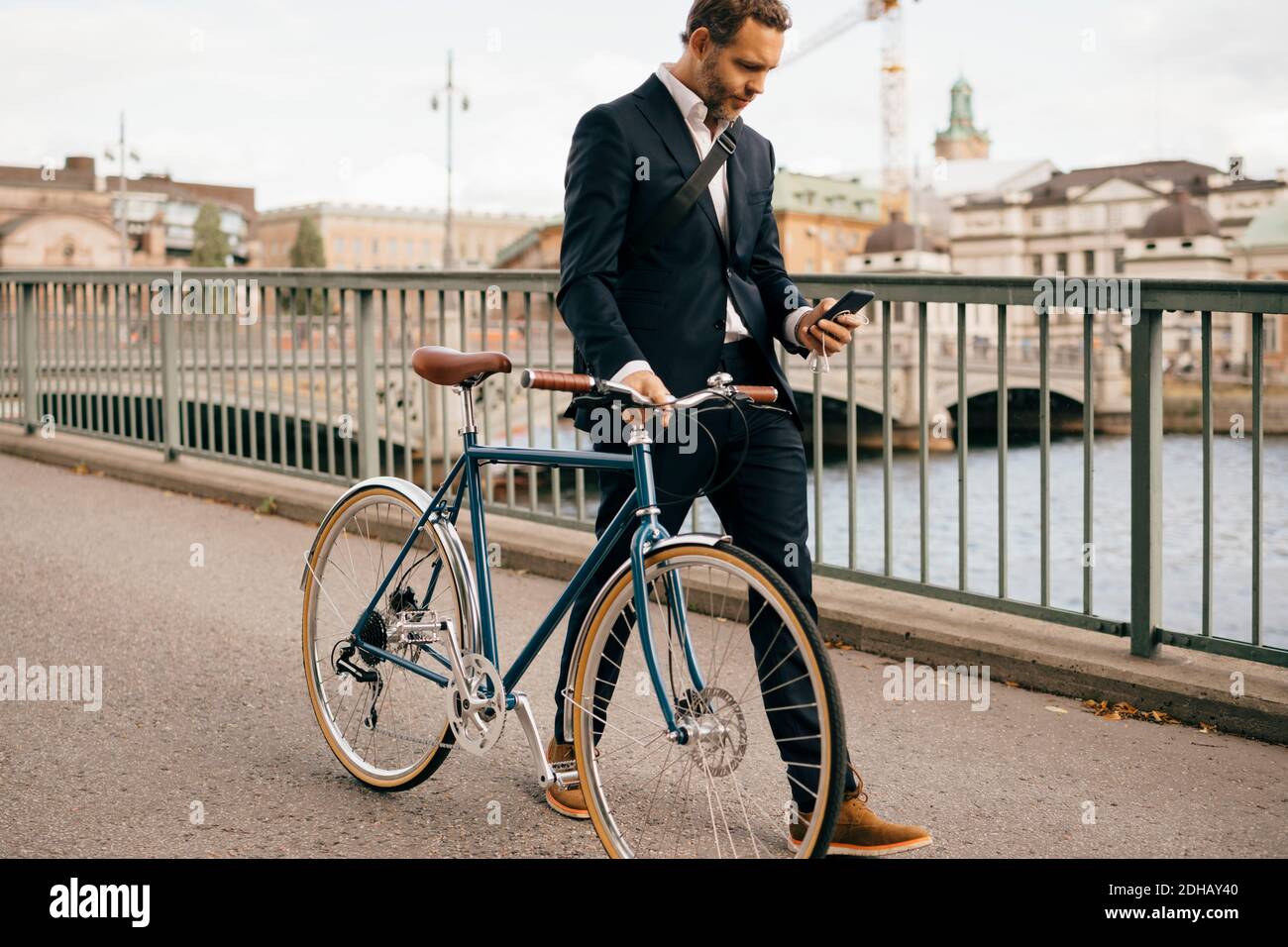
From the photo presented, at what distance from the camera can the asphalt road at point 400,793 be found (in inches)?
128

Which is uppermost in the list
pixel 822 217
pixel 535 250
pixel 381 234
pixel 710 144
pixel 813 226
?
pixel 381 234

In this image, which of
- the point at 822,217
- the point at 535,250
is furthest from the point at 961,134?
the point at 535,250

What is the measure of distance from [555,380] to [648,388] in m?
0.17

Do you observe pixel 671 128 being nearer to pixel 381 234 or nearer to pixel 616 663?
pixel 616 663

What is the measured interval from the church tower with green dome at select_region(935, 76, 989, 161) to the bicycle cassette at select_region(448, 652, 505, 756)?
170502 mm

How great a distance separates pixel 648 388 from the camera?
281 centimetres

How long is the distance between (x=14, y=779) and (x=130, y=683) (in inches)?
36.7

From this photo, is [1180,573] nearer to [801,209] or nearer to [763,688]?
[763,688]

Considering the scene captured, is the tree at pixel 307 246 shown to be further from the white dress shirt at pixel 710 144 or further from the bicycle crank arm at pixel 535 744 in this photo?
the bicycle crank arm at pixel 535 744

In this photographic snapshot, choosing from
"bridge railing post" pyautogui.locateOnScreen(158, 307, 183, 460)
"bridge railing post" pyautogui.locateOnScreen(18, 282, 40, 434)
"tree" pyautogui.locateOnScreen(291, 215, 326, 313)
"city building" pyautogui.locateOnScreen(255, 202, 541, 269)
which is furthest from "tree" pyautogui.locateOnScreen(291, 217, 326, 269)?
"bridge railing post" pyautogui.locateOnScreen(158, 307, 183, 460)

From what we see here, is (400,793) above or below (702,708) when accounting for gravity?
below

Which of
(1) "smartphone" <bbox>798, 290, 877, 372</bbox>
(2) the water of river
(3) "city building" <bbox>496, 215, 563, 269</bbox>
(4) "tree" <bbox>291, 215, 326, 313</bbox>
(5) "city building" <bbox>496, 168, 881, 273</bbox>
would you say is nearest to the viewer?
(1) "smartphone" <bbox>798, 290, 877, 372</bbox>

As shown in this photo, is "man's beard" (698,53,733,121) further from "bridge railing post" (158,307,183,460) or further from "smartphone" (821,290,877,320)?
"bridge railing post" (158,307,183,460)

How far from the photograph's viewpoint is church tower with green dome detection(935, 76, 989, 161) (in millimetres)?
168875
